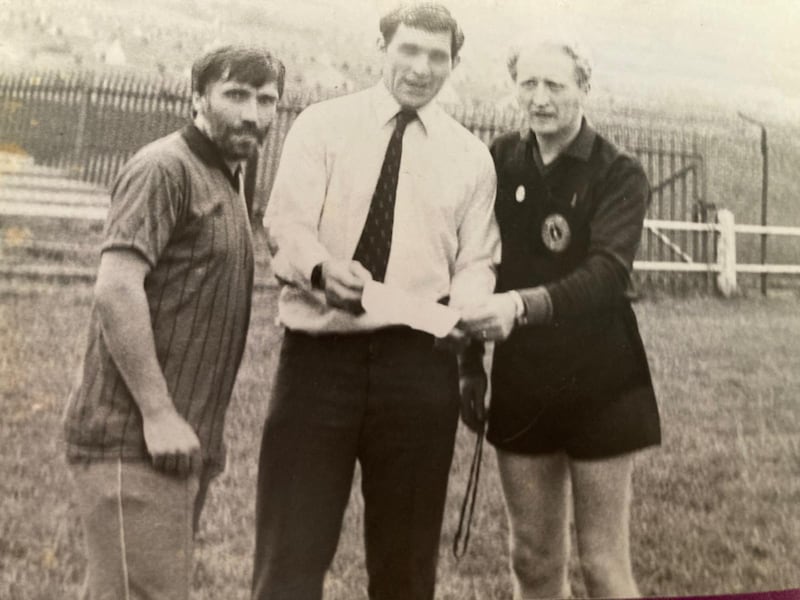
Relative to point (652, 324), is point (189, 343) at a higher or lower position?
lower

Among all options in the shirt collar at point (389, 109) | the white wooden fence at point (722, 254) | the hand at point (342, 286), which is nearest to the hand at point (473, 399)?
the hand at point (342, 286)

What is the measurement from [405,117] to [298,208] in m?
0.43

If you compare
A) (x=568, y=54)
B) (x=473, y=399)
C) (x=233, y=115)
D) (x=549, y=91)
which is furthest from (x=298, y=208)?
(x=568, y=54)

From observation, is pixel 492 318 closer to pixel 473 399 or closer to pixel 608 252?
pixel 473 399

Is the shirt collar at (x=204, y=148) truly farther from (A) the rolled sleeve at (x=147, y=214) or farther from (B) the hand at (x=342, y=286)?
(B) the hand at (x=342, y=286)

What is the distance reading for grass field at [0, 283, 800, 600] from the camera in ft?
7.15

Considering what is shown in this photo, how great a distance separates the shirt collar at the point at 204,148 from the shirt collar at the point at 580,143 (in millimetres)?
944

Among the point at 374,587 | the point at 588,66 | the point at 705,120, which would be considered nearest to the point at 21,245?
the point at 374,587

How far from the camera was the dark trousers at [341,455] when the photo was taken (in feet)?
7.39

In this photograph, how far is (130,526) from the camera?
204 cm

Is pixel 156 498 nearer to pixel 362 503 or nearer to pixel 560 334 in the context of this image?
pixel 362 503

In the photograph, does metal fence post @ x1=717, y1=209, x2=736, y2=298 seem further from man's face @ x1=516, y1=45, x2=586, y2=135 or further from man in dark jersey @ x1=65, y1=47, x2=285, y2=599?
man in dark jersey @ x1=65, y1=47, x2=285, y2=599

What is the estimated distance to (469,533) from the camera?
2439 millimetres

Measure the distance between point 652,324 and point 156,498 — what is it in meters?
1.61
